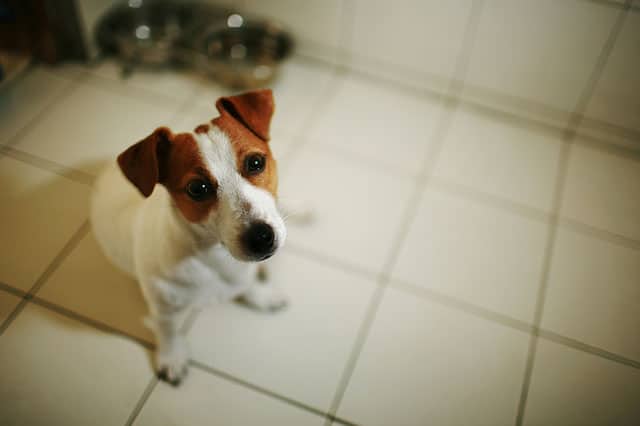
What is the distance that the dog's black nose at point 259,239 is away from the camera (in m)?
0.97

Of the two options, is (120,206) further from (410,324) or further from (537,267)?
(537,267)

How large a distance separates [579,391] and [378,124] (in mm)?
1239

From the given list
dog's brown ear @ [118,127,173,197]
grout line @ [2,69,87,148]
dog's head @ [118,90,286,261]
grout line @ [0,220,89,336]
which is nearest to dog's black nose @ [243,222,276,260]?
dog's head @ [118,90,286,261]

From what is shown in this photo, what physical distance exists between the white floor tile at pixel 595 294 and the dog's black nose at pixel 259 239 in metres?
1.04

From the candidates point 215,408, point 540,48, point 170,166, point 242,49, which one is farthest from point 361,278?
point 242,49

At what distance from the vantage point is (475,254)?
1.67 metres

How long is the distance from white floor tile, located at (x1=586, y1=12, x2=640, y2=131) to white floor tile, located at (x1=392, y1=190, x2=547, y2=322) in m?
0.60

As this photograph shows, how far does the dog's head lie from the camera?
3.17ft

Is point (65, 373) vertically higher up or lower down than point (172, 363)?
lower down

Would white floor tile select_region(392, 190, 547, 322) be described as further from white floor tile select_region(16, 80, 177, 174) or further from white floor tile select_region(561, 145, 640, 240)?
white floor tile select_region(16, 80, 177, 174)

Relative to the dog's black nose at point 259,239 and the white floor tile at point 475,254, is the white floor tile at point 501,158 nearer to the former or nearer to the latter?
the white floor tile at point 475,254

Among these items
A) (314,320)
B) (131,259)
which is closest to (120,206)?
(131,259)

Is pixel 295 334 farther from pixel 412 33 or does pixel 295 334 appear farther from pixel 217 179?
pixel 412 33

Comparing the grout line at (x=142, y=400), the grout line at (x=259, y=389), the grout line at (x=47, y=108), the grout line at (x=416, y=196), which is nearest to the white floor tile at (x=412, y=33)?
the grout line at (x=416, y=196)
